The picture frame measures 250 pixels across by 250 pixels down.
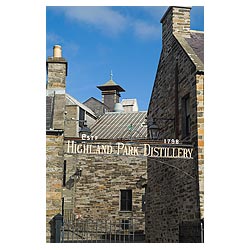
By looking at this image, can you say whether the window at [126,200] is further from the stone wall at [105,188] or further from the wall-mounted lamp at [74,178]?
the wall-mounted lamp at [74,178]

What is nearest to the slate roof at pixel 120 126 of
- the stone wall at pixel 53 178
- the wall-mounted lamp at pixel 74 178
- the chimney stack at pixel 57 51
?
the wall-mounted lamp at pixel 74 178

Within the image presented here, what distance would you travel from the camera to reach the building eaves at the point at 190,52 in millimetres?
11523

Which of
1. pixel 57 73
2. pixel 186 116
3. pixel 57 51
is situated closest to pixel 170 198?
pixel 186 116

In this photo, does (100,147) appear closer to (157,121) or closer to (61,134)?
(61,134)

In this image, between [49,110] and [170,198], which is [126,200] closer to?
[170,198]

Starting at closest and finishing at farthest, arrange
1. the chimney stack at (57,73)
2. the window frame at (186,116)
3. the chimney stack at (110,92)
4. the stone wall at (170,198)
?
the stone wall at (170,198), the window frame at (186,116), the chimney stack at (57,73), the chimney stack at (110,92)

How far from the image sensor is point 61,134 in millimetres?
11648

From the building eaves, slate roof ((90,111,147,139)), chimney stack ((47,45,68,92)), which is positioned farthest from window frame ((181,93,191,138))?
slate roof ((90,111,147,139))

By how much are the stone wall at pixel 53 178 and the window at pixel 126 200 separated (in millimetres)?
11582

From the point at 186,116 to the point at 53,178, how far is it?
406 centimetres

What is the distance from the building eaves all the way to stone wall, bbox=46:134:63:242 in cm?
400

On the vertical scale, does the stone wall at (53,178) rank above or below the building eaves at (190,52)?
below

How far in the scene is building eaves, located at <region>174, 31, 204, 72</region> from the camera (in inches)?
454

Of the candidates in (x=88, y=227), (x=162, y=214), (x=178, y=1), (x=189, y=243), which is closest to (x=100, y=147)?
(x=189, y=243)
